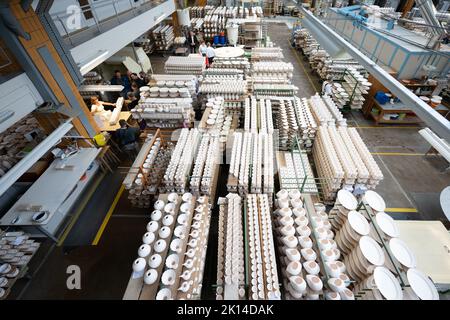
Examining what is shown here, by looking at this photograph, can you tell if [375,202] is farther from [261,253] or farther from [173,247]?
[173,247]

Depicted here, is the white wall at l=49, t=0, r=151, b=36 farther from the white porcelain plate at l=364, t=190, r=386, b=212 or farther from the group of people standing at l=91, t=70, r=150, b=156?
the white porcelain plate at l=364, t=190, r=386, b=212

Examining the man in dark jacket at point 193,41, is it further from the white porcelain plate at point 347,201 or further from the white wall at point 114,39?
the white porcelain plate at point 347,201

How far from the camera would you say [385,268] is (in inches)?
139

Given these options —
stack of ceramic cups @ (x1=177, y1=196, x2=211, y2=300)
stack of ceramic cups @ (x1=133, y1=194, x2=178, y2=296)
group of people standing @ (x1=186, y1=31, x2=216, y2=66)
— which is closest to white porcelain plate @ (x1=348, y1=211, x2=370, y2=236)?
stack of ceramic cups @ (x1=177, y1=196, x2=211, y2=300)

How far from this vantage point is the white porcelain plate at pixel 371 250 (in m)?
3.61

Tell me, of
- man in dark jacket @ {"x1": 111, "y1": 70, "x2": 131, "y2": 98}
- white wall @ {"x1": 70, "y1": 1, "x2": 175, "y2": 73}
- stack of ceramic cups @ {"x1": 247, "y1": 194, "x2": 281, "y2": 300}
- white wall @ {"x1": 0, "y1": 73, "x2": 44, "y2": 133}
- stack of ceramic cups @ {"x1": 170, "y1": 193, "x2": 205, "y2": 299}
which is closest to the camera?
stack of ceramic cups @ {"x1": 247, "y1": 194, "x2": 281, "y2": 300}

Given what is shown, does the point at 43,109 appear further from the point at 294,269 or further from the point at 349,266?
the point at 349,266

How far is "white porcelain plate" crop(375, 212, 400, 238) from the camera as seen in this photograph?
159 inches

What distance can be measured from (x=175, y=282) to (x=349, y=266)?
3218 millimetres

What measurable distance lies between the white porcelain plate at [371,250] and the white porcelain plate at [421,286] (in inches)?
18.1

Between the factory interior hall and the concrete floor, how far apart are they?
4cm

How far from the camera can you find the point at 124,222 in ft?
21.4

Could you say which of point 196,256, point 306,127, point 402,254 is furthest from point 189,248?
point 306,127

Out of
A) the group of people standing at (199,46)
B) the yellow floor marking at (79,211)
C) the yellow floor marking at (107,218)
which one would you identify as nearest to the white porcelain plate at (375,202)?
the yellow floor marking at (107,218)
